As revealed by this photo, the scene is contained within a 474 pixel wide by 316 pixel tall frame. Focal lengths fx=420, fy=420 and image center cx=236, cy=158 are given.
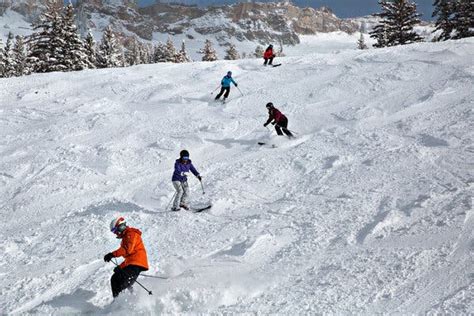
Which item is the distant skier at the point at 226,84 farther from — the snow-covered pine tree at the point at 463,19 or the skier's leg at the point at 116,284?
the snow-covered pine tree at the point at 463,19

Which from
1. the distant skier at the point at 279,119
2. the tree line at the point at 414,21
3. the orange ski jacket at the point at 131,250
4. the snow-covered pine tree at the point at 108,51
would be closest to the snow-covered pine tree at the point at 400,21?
the tree line at the point at 414,21

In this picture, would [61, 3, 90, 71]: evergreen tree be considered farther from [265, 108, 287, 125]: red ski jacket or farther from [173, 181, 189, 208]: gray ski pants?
[173, 181, 189, 208]: gray ski pants

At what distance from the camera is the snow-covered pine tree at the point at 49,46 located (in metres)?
35.8

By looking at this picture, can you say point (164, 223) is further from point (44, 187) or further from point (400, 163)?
point (400, 163)

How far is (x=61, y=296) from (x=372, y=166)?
28.1ft

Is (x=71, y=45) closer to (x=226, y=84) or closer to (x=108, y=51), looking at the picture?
(x=108, y=51)

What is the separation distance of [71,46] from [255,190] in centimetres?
3127

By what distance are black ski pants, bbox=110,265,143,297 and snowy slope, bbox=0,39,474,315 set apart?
0.78ft

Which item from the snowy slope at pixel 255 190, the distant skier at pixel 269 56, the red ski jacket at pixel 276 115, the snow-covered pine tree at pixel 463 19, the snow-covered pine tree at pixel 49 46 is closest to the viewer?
the snowy slope at pixel 255 190

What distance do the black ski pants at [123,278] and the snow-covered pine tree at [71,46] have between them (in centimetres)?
3338

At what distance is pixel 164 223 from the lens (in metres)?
10.1

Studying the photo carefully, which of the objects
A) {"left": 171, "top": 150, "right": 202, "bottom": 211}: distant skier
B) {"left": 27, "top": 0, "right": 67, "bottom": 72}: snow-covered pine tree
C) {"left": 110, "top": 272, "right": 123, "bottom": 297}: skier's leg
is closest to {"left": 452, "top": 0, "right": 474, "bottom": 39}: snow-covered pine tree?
{"left": 171, "top": 150, "right": 202, "bottom": 211}: distant skier

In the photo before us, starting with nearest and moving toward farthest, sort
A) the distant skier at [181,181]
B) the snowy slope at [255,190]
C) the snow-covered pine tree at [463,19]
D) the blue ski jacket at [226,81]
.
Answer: the snowy slope at [255,190]
the distant skier at [181,181]
the blue ski jacket at [226,81]
the snow-covered pine tree at [463,19]

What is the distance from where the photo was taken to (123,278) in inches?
269
